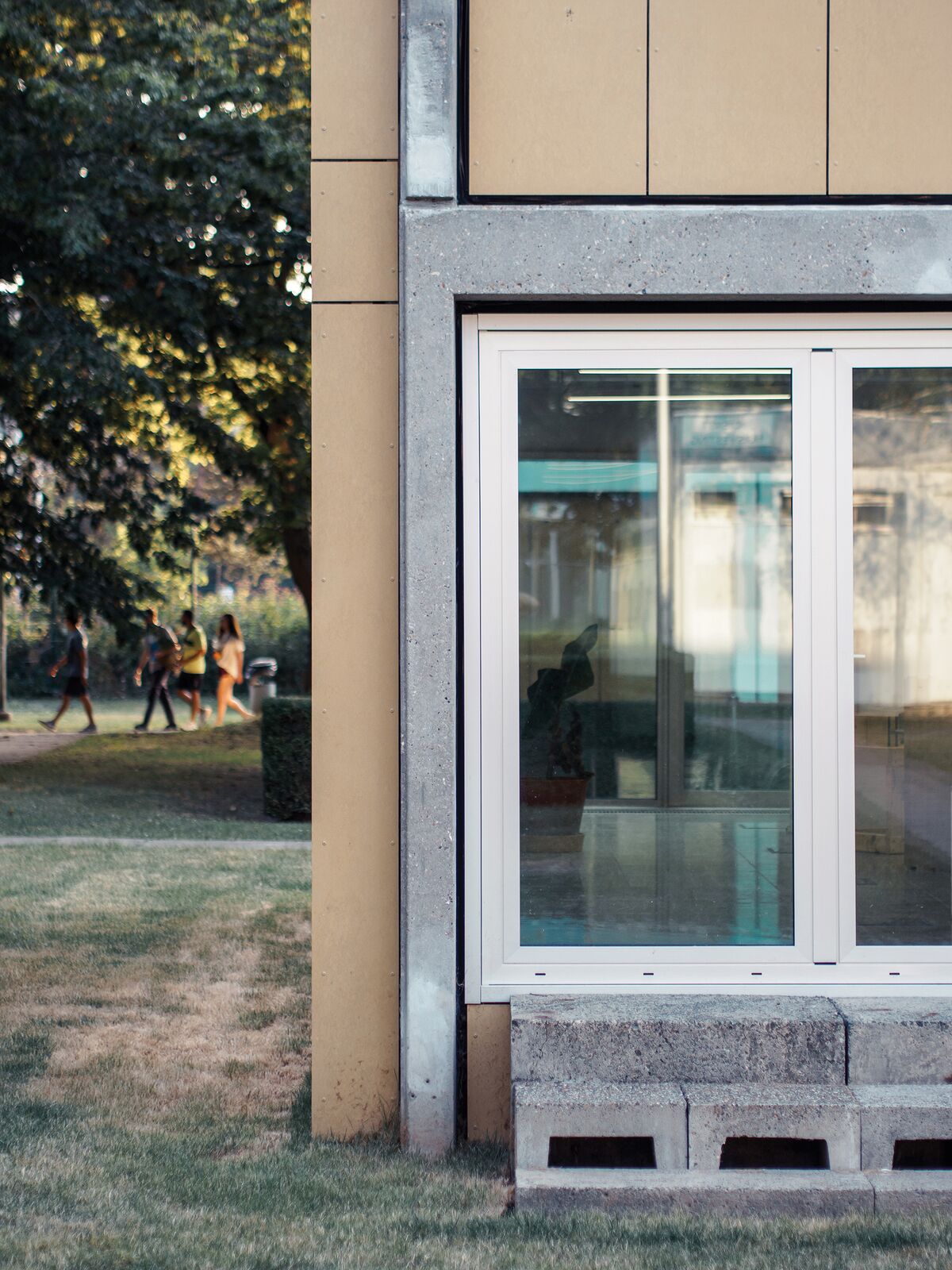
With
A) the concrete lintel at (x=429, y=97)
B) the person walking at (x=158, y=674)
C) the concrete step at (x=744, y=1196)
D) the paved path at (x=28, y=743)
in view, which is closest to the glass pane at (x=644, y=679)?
the concrete lintel at (x=429, y=97)

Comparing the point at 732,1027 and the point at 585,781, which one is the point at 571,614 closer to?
the point at 585,781

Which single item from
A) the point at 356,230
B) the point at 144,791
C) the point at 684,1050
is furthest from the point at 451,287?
the point at 144,791

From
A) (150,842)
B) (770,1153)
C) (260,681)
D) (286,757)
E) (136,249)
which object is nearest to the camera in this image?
(770,1153)

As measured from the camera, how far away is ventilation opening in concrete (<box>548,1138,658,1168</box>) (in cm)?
419

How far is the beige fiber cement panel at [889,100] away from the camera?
14.4 feet

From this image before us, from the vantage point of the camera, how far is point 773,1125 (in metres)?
3.89

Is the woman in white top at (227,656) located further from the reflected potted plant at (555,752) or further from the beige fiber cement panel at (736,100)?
the beige fiber cement panel at (736,100)

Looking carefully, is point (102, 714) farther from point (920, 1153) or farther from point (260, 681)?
point (920, 1153)

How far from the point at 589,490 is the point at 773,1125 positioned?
6.71 ft

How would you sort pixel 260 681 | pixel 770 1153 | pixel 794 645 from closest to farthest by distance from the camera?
pixel 770 1153
pixel 794 645
pixel 260 681

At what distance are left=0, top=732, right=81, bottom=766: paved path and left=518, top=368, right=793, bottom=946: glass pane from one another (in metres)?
12.8

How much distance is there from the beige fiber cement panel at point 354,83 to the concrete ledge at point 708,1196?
10.4 feet

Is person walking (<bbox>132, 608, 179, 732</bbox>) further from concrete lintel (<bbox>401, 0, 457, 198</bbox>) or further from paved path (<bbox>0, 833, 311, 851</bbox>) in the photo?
concrete lintel (<bbox>401, 0, 457, 198</bbox>)

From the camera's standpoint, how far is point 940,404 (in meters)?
4.64
